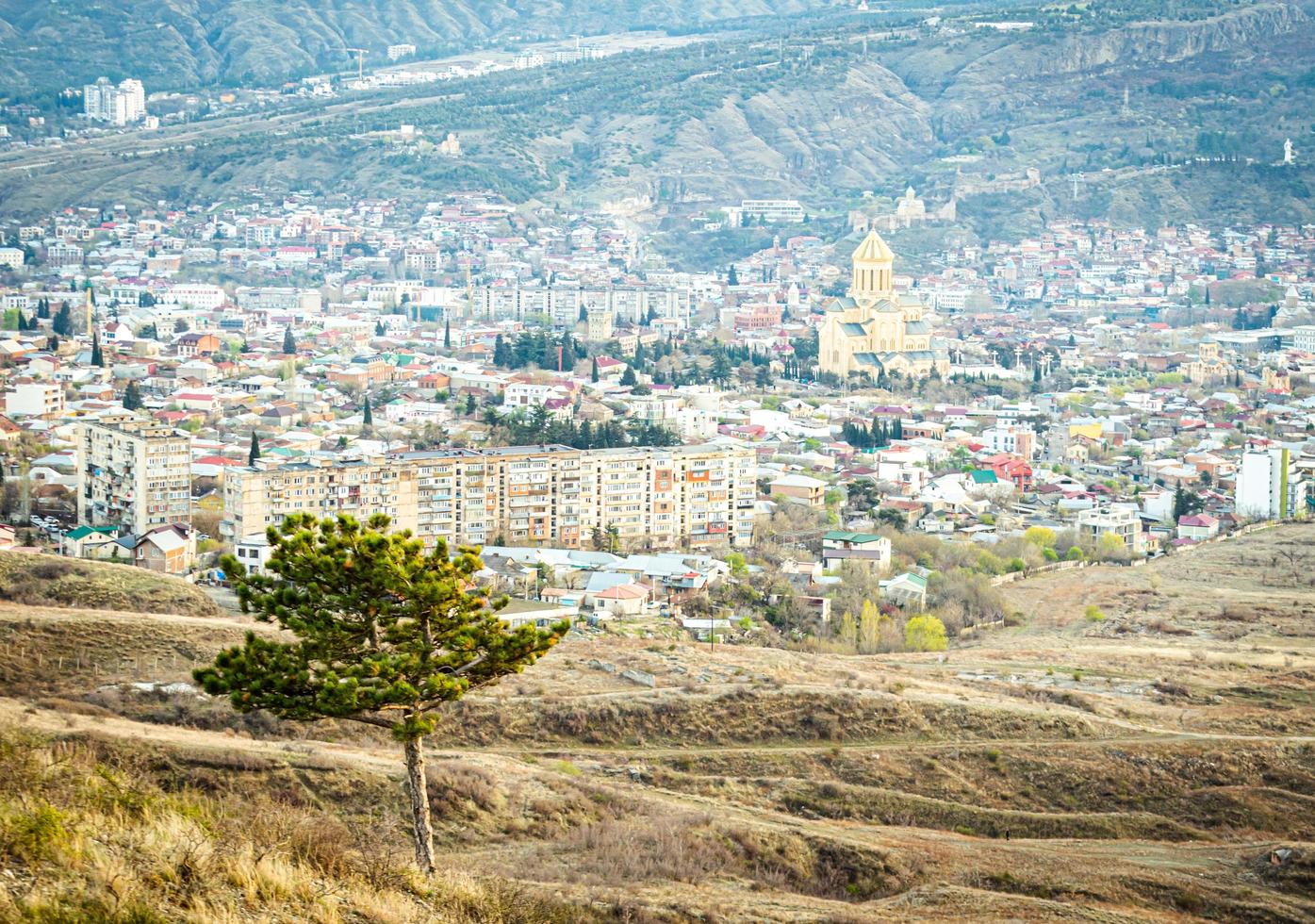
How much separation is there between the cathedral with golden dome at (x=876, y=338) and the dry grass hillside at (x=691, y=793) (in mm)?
31384

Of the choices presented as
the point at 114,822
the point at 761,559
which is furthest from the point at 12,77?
the point at 114,822

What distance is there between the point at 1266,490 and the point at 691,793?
2284cm

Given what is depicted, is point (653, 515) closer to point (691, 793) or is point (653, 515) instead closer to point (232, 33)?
point (691, 793)

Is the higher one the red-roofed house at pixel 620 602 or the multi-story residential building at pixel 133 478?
the multi-story residential building at pixel 133 478

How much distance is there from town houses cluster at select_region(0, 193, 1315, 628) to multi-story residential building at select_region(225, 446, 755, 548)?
0.05 m

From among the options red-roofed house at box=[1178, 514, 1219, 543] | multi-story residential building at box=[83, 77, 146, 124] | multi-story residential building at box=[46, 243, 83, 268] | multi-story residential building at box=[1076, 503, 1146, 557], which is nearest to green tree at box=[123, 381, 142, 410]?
multi-story residential building at box=[1076, 503, 1146, 557]

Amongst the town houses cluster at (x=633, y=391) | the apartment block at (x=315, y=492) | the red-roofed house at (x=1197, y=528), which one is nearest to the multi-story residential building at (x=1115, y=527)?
the town houses cluster at (x=633, y=391)

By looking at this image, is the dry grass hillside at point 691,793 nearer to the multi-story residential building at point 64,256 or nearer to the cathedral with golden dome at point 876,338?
the cathedral with golden dome at point 876,338

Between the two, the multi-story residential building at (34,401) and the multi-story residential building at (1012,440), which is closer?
the multi-story residential building at (34,401)

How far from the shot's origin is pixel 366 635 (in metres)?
10.7

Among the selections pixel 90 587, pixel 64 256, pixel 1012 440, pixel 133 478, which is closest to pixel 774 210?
pixel 64 256

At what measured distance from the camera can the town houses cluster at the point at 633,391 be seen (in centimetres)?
2850

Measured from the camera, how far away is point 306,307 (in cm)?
6275

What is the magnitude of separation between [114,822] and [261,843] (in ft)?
2.33
